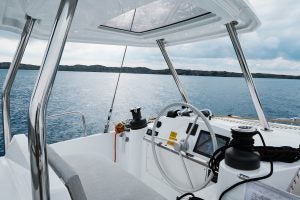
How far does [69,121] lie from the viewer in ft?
44.5

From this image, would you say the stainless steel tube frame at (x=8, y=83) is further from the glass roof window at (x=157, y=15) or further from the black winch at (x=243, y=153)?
the black winch at (x=243, y=153)

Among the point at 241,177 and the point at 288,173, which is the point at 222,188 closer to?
the point at 241,177

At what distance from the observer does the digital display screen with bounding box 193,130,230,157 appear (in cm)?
166

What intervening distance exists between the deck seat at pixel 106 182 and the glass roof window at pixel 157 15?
1142 millimetres

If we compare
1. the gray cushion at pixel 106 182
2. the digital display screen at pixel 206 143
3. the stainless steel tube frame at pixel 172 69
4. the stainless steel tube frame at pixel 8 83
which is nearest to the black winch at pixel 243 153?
the gray cushion at pixel 106 182

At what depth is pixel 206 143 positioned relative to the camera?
5.72 feet

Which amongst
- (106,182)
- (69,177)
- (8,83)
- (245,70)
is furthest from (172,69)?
(69,177)

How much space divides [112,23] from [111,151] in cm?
140

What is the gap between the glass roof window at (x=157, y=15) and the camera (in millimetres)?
1660

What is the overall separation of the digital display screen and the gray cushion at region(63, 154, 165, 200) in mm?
530

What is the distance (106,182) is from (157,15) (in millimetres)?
1356

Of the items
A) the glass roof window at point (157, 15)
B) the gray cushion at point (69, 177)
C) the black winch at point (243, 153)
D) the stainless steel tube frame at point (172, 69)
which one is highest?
the glass roof window at point (157, 15)

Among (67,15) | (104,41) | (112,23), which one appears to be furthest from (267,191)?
(104,41)

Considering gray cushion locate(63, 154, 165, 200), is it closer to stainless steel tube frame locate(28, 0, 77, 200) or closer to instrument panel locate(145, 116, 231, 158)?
instrument panel locate(145, 116, 231, 158)
